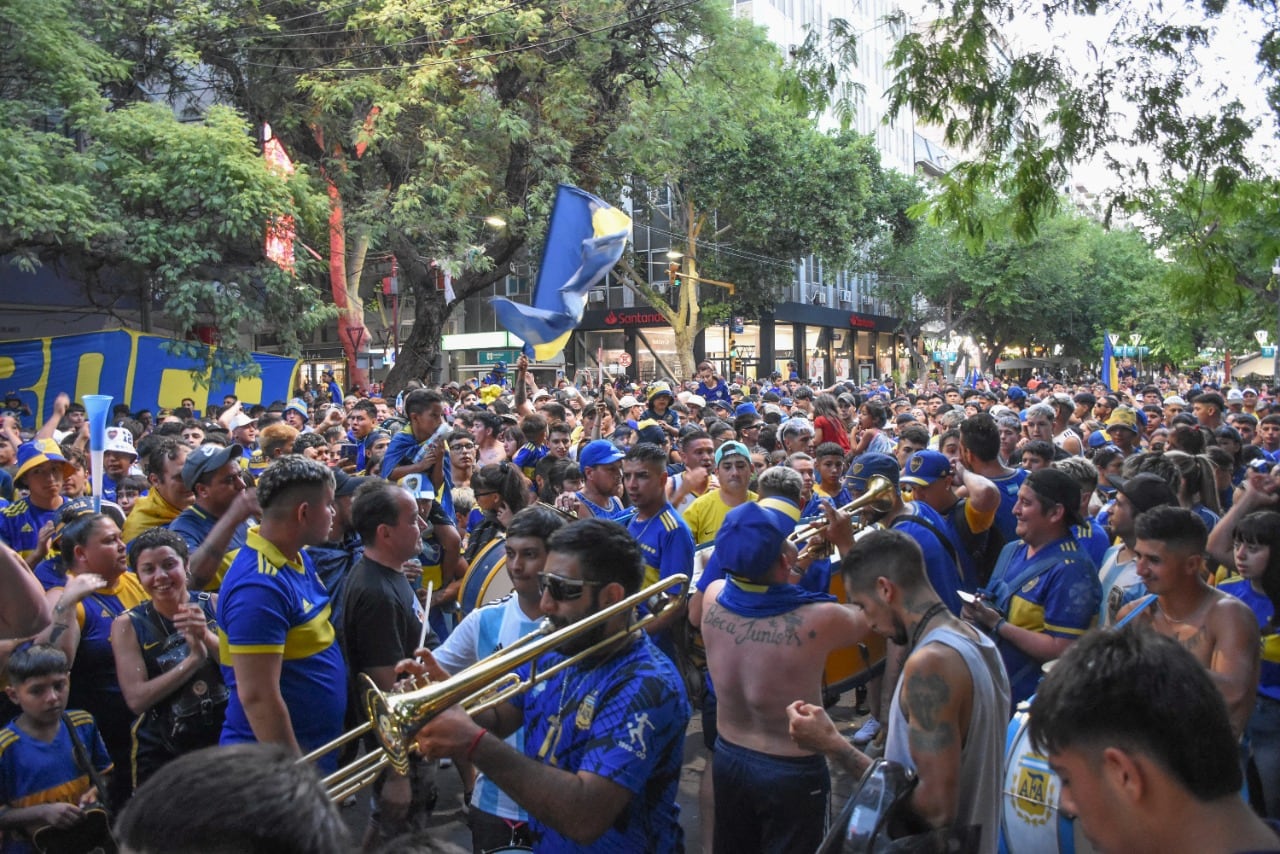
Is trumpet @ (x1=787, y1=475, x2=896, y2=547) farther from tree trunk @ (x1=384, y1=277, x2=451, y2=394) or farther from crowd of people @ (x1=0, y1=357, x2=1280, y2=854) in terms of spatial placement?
tree trunk @ (x1=384, y1=277, x2=451, y2=394)

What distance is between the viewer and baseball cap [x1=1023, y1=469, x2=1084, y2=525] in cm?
461

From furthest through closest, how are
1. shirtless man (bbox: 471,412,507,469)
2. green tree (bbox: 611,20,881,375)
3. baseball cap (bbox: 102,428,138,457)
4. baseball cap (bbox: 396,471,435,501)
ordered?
1. green tree (bbox: 611,20,881,375)
2. shirtless man (bbox: 471,412,507,469)
3. baseball cap (bbox: 102,428,138,457)
4. baseball cap (bbox: 396,471,435,501)

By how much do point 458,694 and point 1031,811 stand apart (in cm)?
180

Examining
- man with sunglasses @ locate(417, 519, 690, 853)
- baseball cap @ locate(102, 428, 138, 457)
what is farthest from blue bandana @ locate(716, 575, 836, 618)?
baseball cap @ locate(102, 428, 138, 457)

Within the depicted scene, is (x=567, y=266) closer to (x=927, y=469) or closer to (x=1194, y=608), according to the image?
(x=927, y=469)

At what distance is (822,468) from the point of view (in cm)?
797

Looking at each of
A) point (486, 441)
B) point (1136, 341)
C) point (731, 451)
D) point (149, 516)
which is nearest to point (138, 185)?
point (486, 441)

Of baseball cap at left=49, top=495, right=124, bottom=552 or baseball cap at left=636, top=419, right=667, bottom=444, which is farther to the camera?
baseball cap at left=636, top=419, right=667, bottom=444

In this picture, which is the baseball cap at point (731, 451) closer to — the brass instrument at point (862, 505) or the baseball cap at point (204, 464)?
the brass instrument at point (862, 505)

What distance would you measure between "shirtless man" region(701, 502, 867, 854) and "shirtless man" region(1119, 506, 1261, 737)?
43.3 inches

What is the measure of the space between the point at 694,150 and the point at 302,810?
3371 centimetres

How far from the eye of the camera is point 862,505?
5.64m

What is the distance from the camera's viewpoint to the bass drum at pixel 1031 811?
10.3 ft

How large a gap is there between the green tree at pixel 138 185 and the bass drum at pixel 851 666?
42.0 ft
